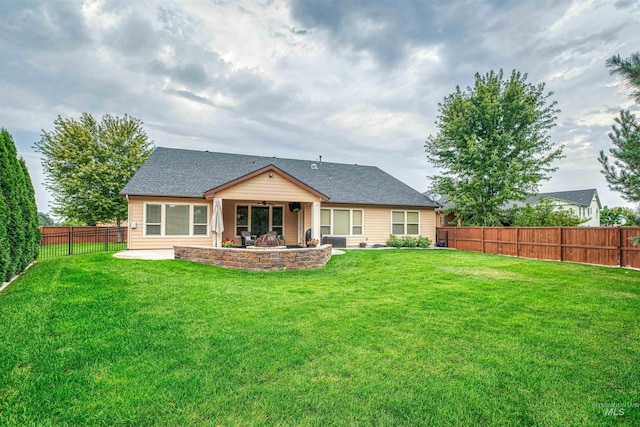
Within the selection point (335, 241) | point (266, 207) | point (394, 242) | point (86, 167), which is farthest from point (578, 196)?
point (86, 167)

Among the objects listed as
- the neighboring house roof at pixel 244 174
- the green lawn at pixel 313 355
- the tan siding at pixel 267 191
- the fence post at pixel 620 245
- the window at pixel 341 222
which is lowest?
the green lawn at pixel 313 355

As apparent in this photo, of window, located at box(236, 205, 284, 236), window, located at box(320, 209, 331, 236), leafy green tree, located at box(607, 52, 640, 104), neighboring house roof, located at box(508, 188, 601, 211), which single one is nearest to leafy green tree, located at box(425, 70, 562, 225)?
window, located at box(320, 209, 331, 236)

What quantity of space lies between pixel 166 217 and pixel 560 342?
1422 centimetres

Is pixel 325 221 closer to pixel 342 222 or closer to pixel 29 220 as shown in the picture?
pixel 342 222

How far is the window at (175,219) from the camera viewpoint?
13406mm

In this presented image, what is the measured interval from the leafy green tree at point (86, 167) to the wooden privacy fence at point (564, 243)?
23051mm

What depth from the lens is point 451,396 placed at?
8.68 feet

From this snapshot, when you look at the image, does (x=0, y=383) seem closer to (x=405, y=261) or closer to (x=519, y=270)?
(x=405, y=261)

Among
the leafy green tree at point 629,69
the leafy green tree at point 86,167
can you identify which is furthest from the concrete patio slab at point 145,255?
the leafy green tree at point 629,69

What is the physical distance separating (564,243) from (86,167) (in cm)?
2613

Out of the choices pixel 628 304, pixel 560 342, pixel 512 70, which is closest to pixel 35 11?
pixel 560 342

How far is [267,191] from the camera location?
1255cm

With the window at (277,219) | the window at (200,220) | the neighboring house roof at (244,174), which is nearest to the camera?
the neighboring house roof at (244,174)

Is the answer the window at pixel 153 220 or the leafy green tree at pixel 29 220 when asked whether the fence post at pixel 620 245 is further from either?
the leafy green tree at pixel 29 220
